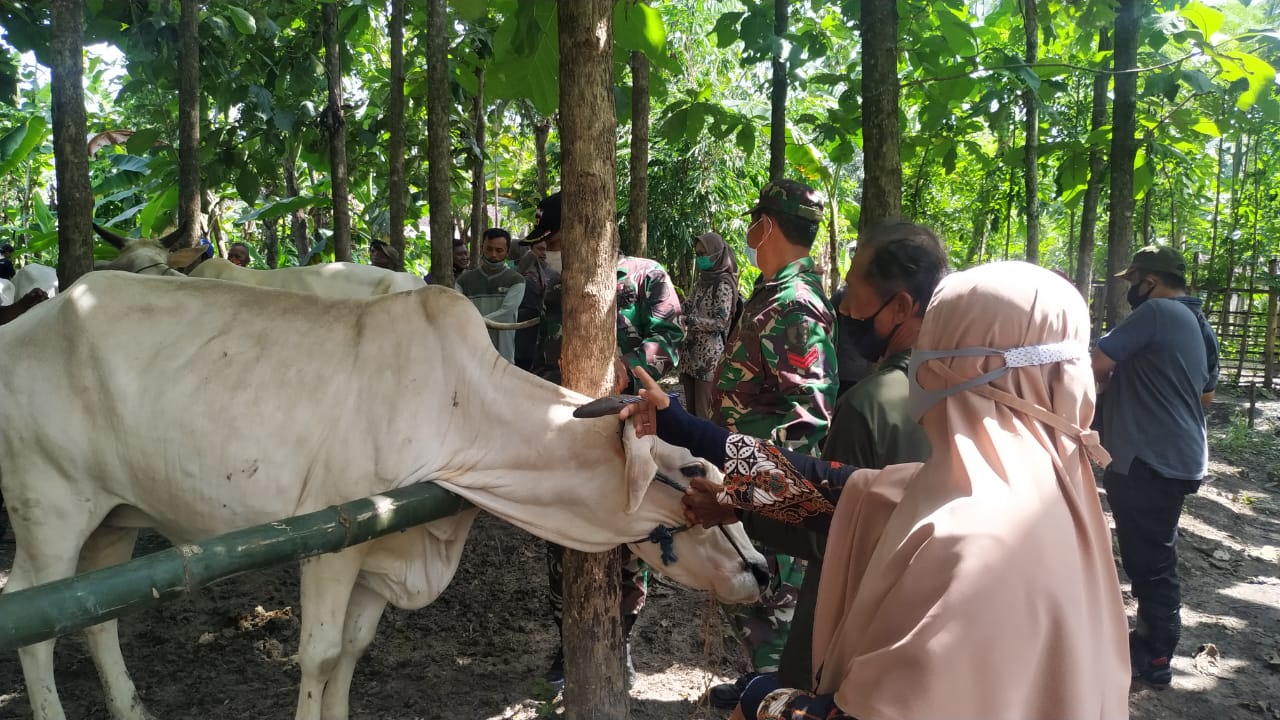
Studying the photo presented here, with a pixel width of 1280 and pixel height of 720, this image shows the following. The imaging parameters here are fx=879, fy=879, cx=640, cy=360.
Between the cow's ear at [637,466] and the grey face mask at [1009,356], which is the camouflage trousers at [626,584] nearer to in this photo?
the cow's ear at [637,466]

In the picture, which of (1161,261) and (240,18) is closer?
(1161,261)

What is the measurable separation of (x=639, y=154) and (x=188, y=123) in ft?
10.1

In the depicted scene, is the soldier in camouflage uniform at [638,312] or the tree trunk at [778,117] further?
the tree trunk at [778,117]

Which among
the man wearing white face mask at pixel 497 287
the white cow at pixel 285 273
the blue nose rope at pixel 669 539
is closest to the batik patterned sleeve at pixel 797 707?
the blue nose rope at pixel 669 539

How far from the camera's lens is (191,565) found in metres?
2.16

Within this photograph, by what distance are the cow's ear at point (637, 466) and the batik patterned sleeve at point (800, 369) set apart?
64 cm

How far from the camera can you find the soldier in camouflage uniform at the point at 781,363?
10.6ft

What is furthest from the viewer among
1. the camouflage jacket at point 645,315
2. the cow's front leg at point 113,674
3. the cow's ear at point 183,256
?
the cow's ear at point 183,256

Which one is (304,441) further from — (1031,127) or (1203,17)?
(1031,127)

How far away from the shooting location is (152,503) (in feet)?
11.3

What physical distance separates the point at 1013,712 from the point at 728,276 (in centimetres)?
571

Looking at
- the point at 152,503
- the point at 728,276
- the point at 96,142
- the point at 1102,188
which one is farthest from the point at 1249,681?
the point at 96,142

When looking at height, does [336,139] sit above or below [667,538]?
above

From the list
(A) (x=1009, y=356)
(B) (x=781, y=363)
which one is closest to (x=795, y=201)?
(B) (x=781, y=363)
